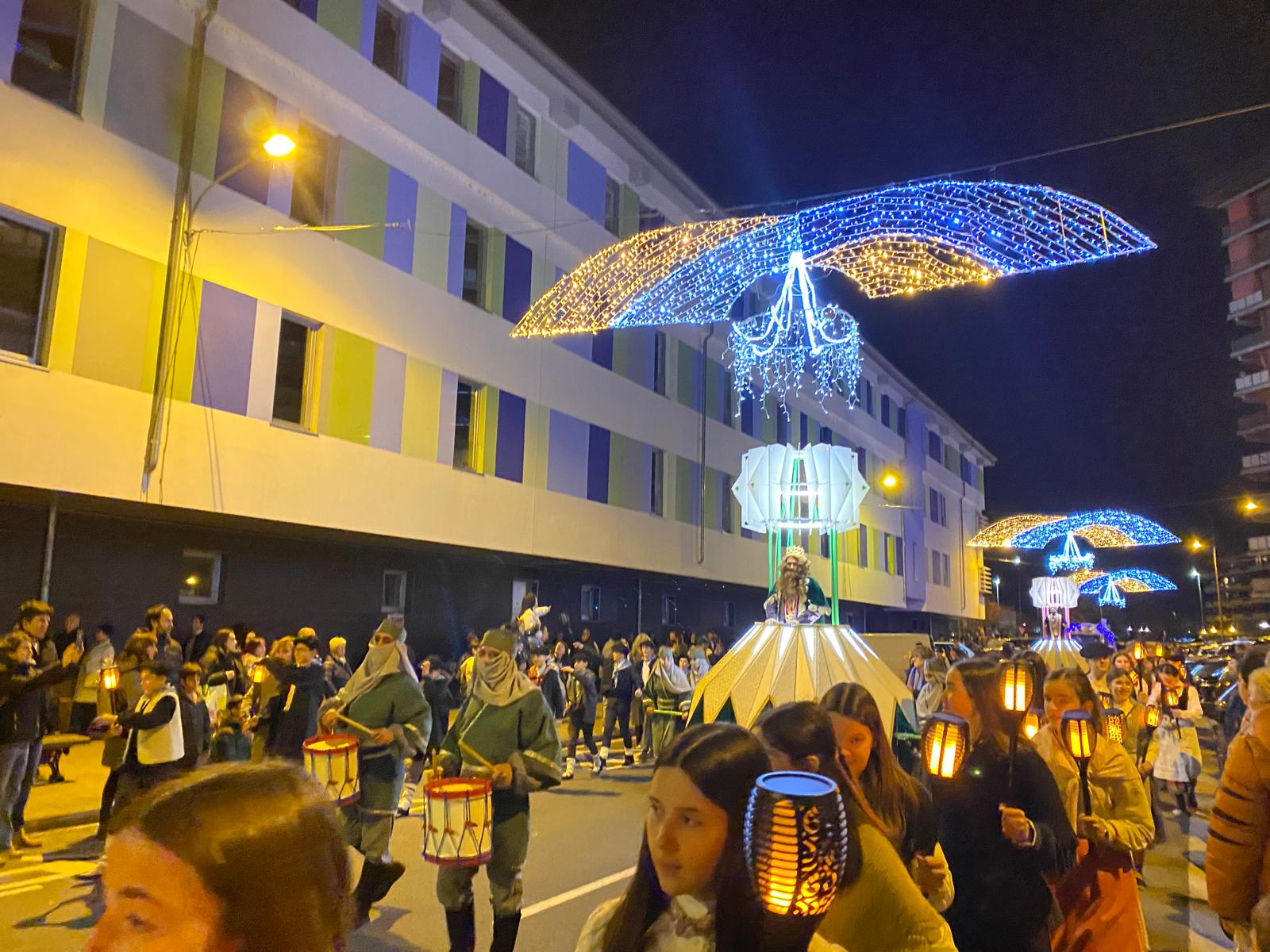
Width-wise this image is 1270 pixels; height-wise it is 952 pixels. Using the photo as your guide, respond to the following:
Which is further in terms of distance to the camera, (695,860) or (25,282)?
(25,282)

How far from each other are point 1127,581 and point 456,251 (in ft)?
183

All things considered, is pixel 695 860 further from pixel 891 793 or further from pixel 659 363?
pixel 659 363

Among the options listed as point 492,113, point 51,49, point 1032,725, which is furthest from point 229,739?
point 492,113

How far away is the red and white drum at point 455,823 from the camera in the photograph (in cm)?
509

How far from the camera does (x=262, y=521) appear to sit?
47.0 ft

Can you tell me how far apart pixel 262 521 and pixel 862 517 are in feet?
88.5

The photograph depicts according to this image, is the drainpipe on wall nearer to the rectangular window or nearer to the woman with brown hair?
the rectangular window

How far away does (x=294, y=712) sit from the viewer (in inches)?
303

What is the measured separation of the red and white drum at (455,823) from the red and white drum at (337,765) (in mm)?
852

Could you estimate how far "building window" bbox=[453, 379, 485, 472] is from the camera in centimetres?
1814

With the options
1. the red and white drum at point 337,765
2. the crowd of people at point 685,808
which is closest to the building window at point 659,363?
the crowd of people at point 685,808

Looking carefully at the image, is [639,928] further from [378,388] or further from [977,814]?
[378,388]

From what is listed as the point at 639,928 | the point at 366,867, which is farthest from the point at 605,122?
the point at 639,928

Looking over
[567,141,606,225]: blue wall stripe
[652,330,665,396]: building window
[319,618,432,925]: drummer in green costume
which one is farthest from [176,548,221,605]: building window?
[652,330,665,396]: building window
